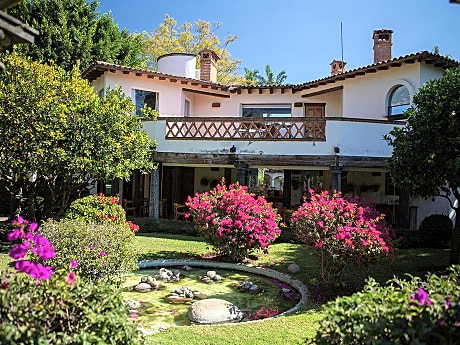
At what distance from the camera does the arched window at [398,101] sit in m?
16.0

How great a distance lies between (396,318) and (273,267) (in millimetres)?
7876

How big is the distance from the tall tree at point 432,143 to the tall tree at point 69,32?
57.9ft

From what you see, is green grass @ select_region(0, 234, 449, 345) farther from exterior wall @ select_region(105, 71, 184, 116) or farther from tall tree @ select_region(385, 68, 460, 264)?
exterior wall @ select_region(105, 71, 184, 116)

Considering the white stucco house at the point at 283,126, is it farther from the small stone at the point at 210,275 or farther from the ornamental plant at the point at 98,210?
the small stone at the point at 210,275

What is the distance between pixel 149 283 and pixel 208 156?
763 centimetres

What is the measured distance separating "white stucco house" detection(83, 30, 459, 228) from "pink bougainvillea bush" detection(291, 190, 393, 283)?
6125mm

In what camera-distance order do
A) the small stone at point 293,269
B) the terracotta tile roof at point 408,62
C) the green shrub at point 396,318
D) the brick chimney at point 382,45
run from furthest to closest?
the brick chimney at point 382,45 < the terracotta tile roof at point 408,62 < the small stone at point 293,269 < the green shrub at point 396,318

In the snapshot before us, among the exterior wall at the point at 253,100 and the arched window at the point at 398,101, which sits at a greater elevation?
the exterior wall at the point at 253,100

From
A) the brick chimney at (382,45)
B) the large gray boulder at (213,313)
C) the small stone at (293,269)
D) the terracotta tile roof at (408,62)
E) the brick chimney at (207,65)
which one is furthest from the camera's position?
the brick chimney at (207,65)

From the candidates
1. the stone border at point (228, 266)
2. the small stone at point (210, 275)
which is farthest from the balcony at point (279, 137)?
the small stone at point (210, 275)

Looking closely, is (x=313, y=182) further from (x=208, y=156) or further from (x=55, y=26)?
(x=55, y=26)

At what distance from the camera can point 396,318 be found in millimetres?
3277

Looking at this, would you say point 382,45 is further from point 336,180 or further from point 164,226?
point 164,226

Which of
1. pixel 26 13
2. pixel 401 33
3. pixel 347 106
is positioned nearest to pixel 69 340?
pixel 347 106
